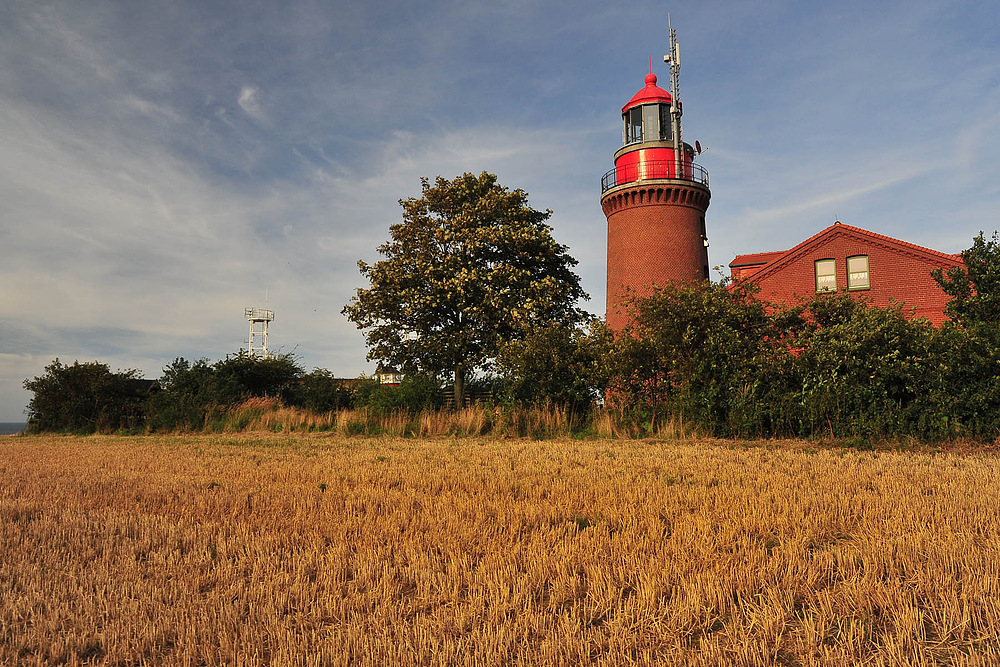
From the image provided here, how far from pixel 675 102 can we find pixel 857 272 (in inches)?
493

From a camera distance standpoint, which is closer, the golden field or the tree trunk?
the golden field

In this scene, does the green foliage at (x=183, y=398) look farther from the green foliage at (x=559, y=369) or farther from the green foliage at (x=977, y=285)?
the green foliage at (x=977, y=285)

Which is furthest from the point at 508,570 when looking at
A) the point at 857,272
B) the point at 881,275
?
the point at 857,272

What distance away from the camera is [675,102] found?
32.9 metres

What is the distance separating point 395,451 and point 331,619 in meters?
9.68

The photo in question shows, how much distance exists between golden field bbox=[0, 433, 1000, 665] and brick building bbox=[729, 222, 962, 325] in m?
24.0

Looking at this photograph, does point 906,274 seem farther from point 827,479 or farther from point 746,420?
point 827,479

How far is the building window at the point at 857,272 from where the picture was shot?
99.0 ft

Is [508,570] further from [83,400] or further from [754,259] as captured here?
[754,259]

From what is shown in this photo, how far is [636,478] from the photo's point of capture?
8156mm

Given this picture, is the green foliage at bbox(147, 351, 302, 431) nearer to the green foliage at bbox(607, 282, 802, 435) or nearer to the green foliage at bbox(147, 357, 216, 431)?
the green foliage at bbox(147, 357, 216, 431)

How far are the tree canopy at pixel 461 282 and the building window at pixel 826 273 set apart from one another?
1267 cm

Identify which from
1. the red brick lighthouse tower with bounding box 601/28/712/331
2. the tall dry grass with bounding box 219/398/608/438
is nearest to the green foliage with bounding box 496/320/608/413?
the tall dry grass with bounding box 219/398/608/438

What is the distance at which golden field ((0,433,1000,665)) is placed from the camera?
318 cm
